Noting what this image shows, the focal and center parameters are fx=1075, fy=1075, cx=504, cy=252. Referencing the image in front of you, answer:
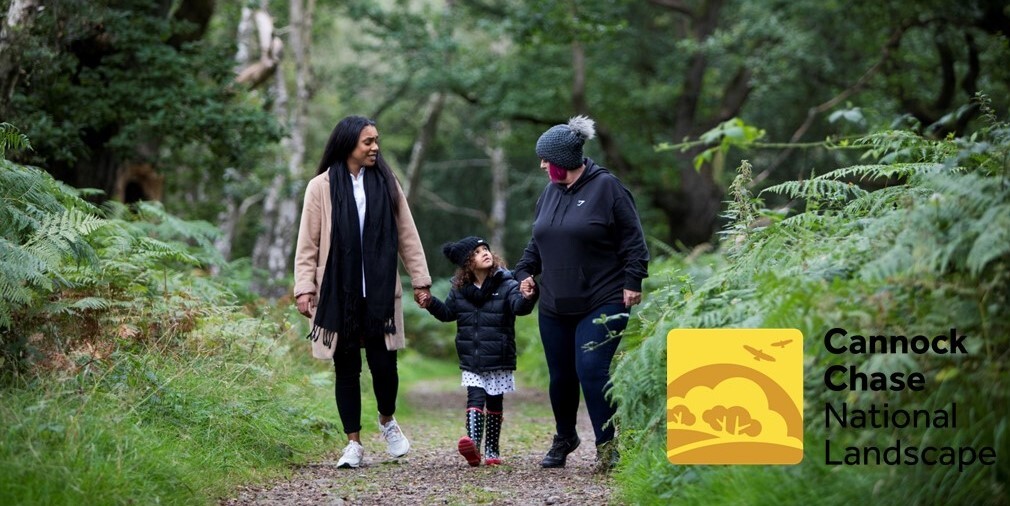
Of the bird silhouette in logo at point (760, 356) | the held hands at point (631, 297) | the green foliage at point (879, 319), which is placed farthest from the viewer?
the held hands at point (631, 297)

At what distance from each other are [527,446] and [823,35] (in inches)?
651

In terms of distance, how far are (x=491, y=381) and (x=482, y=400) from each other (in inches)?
5.8

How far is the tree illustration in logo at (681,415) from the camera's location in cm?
492

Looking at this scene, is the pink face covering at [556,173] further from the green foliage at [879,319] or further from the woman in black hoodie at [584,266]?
the green foliage at [879,319]

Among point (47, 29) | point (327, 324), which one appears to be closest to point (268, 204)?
point (47, 29)

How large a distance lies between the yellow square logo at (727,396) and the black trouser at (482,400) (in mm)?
2322

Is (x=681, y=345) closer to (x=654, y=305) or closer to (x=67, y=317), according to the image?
(x=654, y=305)

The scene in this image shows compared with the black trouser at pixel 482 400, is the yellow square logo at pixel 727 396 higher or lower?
higher

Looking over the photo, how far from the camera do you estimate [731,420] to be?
4988 mm

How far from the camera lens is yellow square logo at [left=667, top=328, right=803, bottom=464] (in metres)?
4.73

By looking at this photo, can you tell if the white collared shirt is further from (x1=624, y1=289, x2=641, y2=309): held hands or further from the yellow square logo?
the yellow square logo

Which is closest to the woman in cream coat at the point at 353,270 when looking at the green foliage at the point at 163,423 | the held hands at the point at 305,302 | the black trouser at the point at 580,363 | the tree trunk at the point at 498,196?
the held hands at the point at 305,302

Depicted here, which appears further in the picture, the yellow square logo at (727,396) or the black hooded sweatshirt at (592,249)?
the black hooded sweatshirt at (592,249)

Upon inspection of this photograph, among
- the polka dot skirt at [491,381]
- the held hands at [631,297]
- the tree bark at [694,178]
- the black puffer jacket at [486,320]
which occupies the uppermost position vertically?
the tree bark at [694,178]
